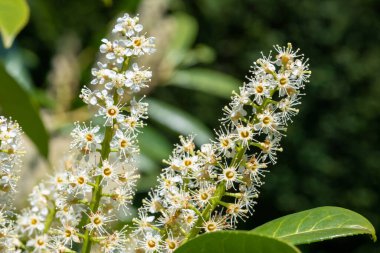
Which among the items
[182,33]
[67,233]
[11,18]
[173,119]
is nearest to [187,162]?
[67,233]

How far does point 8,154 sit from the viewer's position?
820 millimetres

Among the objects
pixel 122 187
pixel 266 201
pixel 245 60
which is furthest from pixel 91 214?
pixel 245 60

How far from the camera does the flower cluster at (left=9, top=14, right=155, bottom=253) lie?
82 centimetres

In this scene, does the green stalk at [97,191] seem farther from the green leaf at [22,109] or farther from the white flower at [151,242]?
the green leaf at [22,109]

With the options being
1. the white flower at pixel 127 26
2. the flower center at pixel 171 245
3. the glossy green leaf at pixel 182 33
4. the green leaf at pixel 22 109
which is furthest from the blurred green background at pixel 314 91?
the flower center at pixel 171 245

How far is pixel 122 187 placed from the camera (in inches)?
33.9

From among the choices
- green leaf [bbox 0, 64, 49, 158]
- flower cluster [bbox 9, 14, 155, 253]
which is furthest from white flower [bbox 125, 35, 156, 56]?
green leaf [bbox 0, 64, 49, 158]

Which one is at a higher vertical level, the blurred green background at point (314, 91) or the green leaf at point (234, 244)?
the blurred green background at point (314, 91)

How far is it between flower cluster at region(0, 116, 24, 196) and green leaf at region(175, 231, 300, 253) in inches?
7.7

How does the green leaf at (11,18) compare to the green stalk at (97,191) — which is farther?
the green leaf at (11,18)

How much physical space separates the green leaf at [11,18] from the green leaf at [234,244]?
51 cm

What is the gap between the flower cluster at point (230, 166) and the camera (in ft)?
2.65

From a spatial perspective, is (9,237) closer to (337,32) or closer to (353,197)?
(353,197)

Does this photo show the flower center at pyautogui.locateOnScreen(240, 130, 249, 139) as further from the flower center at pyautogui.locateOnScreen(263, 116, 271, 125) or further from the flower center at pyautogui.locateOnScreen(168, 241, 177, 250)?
the flower center at pyautogui.locateOnScreen(168, 241, 177, 250)
